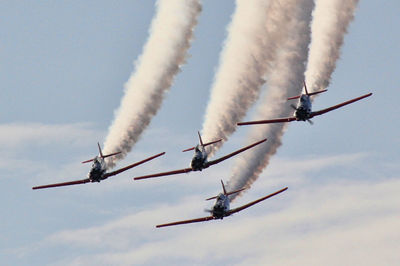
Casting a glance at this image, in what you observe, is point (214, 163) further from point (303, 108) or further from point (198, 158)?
point (303, 108)

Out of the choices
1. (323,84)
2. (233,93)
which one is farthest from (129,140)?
(323,84)

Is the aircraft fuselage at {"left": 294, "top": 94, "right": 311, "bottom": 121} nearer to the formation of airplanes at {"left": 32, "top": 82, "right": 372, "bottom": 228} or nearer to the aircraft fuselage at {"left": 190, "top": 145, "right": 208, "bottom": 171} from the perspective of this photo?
the formation of airplanes at {"left": 32, "top": 82, "right": 372, "bottom": 228}

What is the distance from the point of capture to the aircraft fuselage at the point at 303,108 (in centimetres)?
11336

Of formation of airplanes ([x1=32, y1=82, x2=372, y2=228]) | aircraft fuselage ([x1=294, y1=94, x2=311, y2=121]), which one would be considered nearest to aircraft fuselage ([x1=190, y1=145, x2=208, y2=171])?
formation of airplanes ([x1=32, y1=82, x2=372, y2=228])

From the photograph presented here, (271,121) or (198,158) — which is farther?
(198,158)

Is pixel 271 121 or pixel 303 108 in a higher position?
pixel 271 121

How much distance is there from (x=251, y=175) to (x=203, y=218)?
22.4 feet

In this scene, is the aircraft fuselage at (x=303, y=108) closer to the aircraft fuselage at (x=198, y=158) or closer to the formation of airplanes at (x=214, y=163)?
the formation of airplanes at (x=214, y=163)

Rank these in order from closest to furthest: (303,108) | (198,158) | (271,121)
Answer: (303,108)
(271,121)
(198,158)

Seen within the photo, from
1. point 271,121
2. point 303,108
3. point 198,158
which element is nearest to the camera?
point 303,108

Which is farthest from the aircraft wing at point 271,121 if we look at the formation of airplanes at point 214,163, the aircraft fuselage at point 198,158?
the aircraft fuselage at point 198,158

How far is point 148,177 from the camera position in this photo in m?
123

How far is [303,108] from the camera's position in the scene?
4464 inches

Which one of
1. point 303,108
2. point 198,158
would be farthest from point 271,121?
point 198,158
